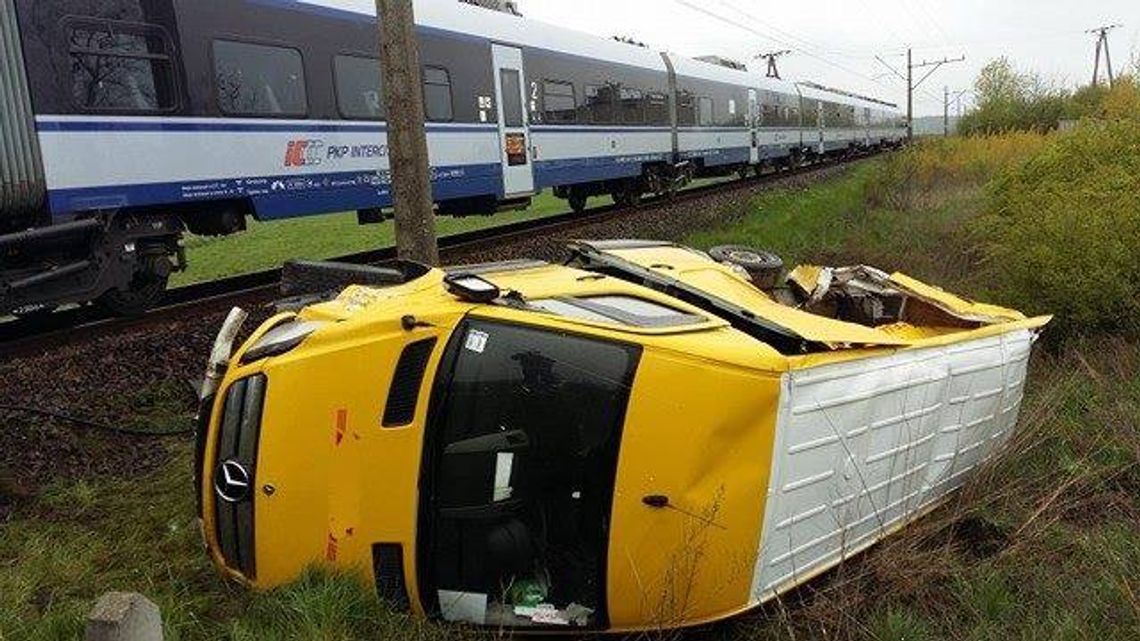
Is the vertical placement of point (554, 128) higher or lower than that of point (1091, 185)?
higher

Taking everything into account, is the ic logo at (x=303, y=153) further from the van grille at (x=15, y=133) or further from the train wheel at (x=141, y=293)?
the van grille at (x=15, y=133)

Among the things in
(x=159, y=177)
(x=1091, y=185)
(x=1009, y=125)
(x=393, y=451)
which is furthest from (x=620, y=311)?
(x=1009, y=125)

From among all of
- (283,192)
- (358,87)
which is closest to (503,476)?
(283,192)

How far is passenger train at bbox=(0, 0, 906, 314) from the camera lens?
6871 mm

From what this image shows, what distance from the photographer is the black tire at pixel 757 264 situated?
5145 mm

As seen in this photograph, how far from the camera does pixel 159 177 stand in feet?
25.4

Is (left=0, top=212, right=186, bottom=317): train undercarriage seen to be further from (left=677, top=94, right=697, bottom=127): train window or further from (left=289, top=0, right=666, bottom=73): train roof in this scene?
(left=677, top=94, right=697, bottom=127): train window

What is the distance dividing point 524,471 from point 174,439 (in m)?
3.34

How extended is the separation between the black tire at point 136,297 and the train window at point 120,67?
1.43 metres

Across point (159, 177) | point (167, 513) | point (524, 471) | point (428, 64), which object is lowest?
point (167, 513)

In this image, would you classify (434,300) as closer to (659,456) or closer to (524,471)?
(524,471)

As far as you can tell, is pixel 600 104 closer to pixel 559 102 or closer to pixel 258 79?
pixel 559 102

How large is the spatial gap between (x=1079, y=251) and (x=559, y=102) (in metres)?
8.34

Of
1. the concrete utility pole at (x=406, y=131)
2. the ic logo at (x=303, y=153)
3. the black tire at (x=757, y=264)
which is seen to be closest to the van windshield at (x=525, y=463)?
the black tire at (x=757, y=264)
